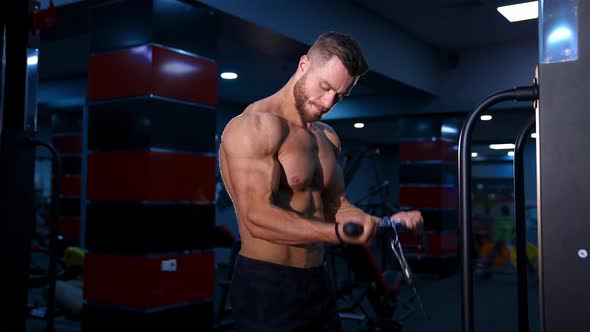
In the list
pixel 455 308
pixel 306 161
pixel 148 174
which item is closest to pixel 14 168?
pixel 306 161

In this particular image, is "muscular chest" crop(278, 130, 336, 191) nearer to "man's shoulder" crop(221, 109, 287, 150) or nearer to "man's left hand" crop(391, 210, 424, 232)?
"man's shoulder" crop(221, 109, 287, 150)

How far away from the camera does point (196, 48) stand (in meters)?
3.96

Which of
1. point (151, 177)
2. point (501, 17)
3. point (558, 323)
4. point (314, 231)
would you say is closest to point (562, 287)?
point (558, 323)

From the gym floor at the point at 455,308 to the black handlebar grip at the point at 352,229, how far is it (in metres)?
3.59

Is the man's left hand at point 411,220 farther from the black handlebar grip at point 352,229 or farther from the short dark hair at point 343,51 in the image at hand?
the short dark hair at point 343,51

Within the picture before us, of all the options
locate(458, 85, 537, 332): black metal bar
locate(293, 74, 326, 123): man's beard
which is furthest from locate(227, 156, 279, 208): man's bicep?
locate(458, 85, 537, 332): black metal bar

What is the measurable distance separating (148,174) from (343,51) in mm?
2233

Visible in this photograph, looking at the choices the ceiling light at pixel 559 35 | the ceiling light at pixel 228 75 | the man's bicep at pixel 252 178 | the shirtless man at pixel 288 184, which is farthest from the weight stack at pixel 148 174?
the ceiling light at pixel 228 75

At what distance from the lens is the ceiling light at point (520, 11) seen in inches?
213

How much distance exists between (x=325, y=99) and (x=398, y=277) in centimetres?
305

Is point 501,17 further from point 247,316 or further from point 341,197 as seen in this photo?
point 247,316

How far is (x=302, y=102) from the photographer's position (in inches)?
70.4

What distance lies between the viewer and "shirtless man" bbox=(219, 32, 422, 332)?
1.62 metres

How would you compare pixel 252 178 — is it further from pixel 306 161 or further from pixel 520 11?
pixel 520 11
